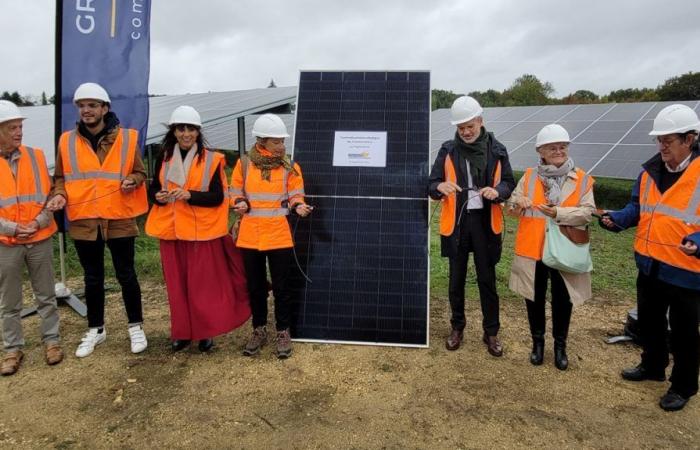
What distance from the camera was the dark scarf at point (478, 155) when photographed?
A: 382 cm

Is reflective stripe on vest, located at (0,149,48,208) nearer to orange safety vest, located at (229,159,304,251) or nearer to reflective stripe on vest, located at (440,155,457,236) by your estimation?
orange safety vest, located at (229,159,304,251)

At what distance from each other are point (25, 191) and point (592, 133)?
1291cm

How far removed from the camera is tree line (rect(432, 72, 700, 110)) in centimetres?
2851

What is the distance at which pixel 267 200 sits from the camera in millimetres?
3770

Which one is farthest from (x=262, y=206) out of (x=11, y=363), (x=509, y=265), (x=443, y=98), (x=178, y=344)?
(x=443, y=98)

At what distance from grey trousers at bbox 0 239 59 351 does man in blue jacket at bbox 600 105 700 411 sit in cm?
441

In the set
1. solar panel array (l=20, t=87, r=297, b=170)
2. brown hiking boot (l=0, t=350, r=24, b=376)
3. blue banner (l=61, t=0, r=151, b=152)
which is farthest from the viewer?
solar panel array (l=20, t=87, r=297, b=170)

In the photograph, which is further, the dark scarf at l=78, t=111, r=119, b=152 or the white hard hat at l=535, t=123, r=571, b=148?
the dark scarf at l=78, t=111, r=119, b=152

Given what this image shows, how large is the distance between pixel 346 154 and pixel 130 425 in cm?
276

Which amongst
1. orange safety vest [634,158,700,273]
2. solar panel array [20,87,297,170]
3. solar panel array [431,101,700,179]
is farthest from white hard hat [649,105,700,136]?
solar panel array [431,101,700,179]

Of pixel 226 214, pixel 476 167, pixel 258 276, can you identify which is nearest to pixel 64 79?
pixel 226 214

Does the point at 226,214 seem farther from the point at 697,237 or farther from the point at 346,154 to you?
the point at 697,237

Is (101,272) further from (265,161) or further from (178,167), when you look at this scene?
(265,161)

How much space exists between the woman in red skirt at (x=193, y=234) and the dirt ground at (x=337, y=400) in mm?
355
